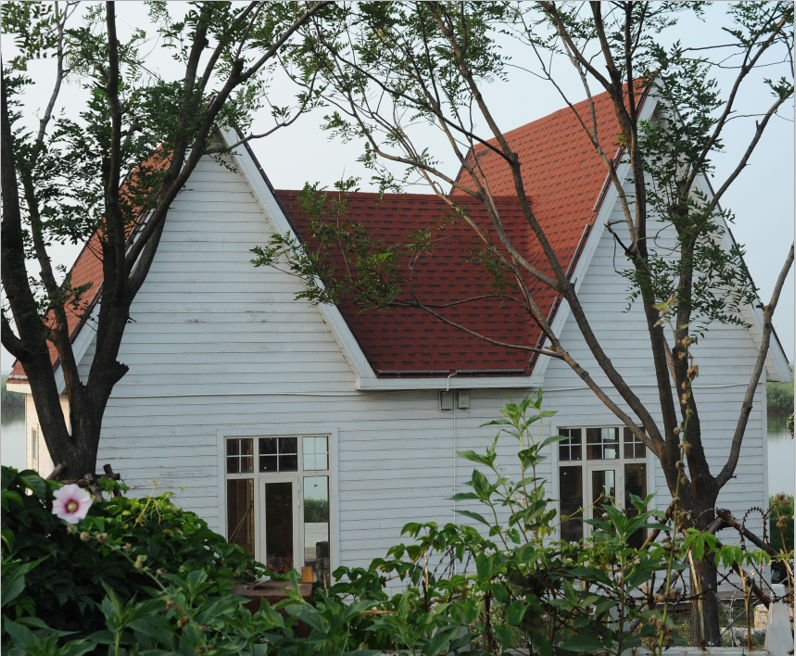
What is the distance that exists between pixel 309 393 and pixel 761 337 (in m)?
6.70

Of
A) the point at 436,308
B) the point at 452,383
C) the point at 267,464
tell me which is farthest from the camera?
the point at 436,308

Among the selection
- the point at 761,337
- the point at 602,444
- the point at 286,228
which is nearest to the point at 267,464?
the point at 286,228

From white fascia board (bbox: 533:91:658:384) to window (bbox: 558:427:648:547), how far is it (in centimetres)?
120

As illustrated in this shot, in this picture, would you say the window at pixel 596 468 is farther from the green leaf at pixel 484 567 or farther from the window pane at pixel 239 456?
the green leaf at pixel 484 567

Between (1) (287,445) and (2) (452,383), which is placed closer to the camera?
(1) (287,445)

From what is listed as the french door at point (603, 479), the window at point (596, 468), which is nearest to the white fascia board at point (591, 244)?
the window at point (596, 468)

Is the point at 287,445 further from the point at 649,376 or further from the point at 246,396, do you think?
the point at 649,376

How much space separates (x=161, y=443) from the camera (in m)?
9.83

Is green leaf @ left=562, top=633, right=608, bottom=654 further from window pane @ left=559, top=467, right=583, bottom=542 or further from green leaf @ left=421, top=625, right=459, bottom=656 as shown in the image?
window pane @ left=559, top=467, right=583, bottom=542

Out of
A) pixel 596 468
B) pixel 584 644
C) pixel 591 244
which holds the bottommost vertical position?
pixel 596 468

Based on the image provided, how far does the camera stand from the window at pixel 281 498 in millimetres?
10141

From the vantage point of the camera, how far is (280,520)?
10.3m

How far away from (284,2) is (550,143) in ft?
22.9

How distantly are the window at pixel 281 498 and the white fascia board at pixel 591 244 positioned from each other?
11.0 feet
